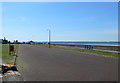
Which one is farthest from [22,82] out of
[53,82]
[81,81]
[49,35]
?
[49,35]

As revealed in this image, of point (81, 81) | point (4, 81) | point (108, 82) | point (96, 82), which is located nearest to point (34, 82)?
point (4, 81)

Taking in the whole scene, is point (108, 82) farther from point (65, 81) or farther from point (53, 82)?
point (53, 82)

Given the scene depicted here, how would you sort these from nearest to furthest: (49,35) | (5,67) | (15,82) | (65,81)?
(15,82)
(65,81)
(5,67)
(49,35)

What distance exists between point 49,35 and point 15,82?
6462cm

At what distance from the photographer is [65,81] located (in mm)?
Answer: 7707

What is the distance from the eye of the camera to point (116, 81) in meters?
7.79

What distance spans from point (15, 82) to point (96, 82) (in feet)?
11.8

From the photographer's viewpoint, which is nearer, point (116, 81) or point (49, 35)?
point (116, 81)

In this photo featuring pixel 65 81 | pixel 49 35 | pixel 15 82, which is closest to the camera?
pixel 15 82

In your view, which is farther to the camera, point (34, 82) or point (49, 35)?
point (49, 35)

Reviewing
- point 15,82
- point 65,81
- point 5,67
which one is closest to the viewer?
point 15,82

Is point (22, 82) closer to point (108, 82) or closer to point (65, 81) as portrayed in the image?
point (65, 81)

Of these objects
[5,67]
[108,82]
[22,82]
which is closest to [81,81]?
[108,82]

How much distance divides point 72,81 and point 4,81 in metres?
3.08
